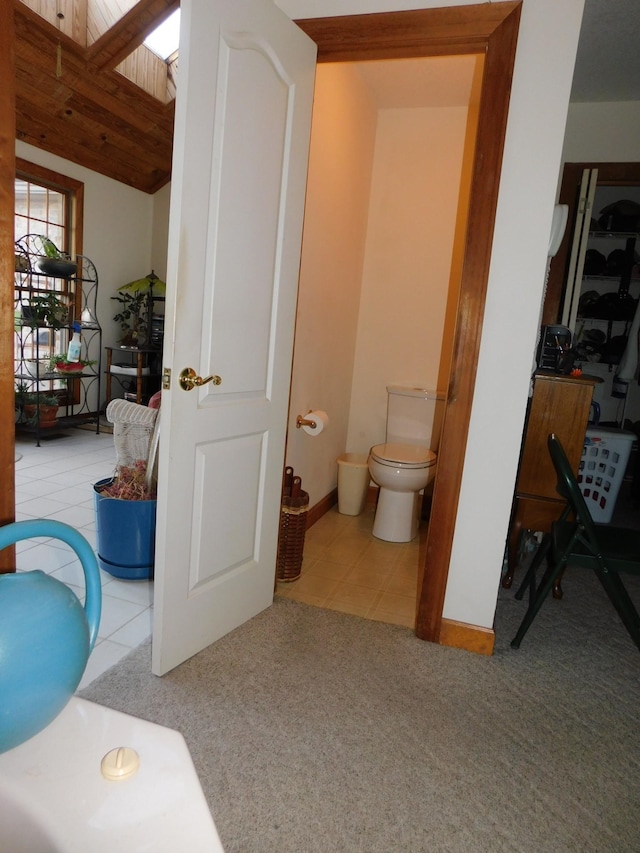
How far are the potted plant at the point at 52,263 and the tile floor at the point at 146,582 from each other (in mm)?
1536

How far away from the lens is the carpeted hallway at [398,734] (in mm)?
1291

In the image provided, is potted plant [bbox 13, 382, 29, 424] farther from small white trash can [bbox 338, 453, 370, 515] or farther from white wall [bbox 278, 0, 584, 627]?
white wall [bbox 278, 0, 584, 627]

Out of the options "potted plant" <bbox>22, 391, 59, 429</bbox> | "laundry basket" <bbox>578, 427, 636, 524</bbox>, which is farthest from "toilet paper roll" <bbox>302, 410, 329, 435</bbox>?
"potted plant" <bbox>22, 391, 59, 429</bbox>

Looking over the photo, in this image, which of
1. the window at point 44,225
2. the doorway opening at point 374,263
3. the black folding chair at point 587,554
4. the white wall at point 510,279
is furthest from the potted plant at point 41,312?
the black folding chair at point 587,554

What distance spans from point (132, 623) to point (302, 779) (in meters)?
0.93

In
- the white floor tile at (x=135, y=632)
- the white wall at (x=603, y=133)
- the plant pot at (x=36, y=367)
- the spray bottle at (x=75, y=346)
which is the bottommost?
the white floor tile at (x=135, y=632)

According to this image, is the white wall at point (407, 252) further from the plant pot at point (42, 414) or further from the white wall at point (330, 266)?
the plant pot at point (42, 414)

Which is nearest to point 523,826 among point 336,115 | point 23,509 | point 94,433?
point 23,509

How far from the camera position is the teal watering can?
2.53ft

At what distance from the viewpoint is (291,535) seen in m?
2.40

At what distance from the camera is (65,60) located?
391cm

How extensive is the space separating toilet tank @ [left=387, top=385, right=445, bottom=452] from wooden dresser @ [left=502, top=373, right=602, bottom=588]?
1.00 m

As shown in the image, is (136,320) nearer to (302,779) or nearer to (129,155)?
(129,155)

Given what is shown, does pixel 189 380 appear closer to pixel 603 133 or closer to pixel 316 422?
pixel 316 422
